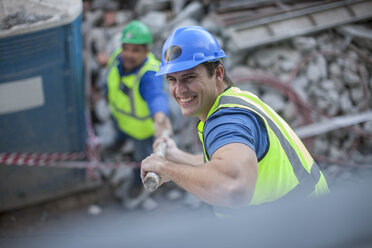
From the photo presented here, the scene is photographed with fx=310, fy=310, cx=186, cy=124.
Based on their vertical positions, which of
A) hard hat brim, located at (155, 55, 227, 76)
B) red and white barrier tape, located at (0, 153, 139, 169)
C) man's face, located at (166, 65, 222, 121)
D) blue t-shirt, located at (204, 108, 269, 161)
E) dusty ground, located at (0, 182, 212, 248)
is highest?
hard hat brim, located at (155, 55, 227, 76)

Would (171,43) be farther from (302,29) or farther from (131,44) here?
(302,29)

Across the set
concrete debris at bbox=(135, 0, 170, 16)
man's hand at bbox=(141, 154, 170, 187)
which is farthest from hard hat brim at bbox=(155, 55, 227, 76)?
concrete debris at bbox=(135, 0, 170, 16)

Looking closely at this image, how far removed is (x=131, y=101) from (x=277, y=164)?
2.27m

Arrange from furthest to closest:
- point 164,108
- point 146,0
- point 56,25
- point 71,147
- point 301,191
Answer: point 146,0, point 71,147, point 164,108, point 56,25, point 301,191

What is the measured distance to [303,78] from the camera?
178 inches

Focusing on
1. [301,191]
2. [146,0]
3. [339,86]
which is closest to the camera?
[301,191]

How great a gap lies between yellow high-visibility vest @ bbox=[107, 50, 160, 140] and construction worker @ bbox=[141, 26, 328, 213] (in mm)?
1660

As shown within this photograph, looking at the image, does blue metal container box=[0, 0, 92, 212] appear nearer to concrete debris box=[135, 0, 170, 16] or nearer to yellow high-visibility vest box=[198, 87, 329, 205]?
yellow high-visibility vest box=[198, 87, 329, 205]

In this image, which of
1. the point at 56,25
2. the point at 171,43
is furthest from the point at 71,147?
the point at 171,43

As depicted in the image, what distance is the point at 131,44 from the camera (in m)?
3.35

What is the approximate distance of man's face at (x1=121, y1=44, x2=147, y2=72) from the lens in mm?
3361

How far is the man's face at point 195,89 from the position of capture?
5.36 feet

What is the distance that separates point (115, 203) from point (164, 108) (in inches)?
67.3

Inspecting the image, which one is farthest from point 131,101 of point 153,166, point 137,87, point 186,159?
point 153,166
